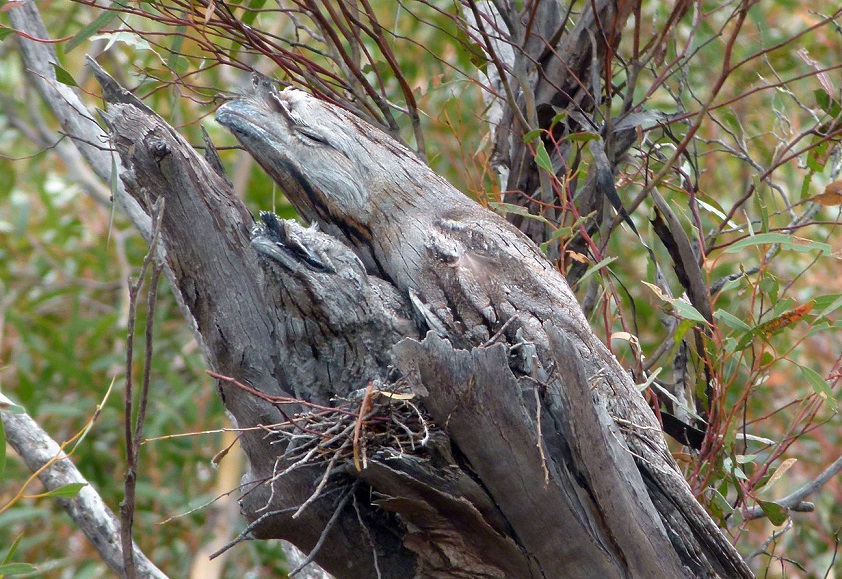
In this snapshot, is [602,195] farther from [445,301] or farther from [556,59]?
[445,301]

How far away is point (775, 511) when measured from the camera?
1.41 m

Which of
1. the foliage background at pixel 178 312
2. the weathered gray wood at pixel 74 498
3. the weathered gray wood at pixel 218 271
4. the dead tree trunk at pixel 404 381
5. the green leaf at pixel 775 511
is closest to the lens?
the dead tree trunk at pixel 404 381

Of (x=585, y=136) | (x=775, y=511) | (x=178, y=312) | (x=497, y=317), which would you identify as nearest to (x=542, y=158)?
(x=585, y=136)

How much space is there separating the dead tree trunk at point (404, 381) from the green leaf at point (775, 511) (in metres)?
0.25

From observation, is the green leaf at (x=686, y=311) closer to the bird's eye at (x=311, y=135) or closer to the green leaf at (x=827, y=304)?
the green leaf at (x=827, y=304)

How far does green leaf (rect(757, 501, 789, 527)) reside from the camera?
1.40m

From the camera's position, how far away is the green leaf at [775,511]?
4.58 feet

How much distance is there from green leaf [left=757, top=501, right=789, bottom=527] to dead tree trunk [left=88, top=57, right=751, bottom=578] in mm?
255

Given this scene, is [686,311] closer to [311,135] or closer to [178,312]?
[311,135]

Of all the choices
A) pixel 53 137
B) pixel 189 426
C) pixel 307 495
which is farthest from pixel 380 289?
pixel 53 137

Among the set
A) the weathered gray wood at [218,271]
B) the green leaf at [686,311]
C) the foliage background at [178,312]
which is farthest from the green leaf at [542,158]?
the foliage background at [178,312]

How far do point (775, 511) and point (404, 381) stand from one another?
0.70 metres

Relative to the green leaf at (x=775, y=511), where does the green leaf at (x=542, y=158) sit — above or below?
above

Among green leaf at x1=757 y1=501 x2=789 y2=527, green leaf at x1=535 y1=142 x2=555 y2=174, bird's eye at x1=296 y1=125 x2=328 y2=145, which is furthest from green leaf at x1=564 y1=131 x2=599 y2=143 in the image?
green leaf at x1=757 y1=501 x2=789 y2=527
